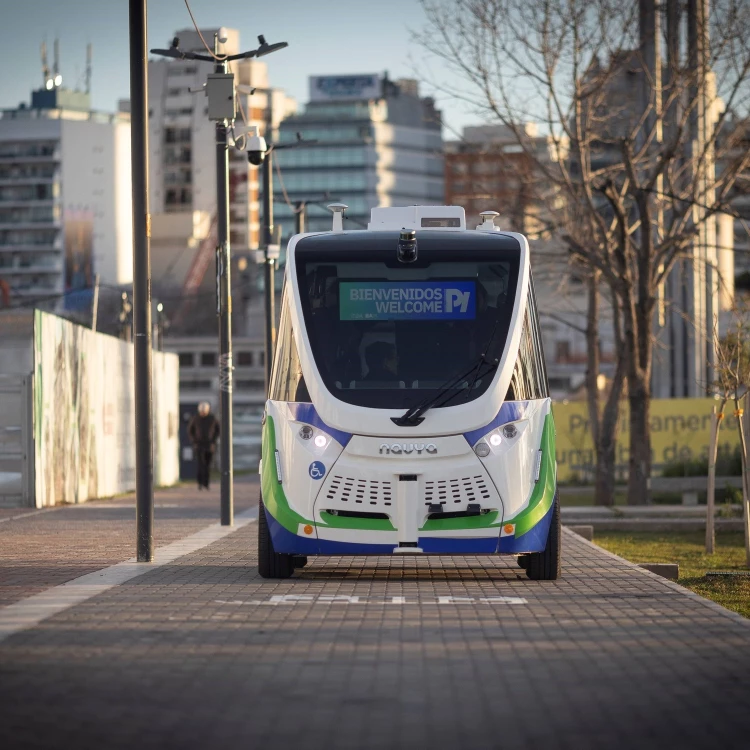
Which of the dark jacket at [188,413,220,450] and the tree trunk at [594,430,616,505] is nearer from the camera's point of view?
the tree trunk at [594,430,616,505]

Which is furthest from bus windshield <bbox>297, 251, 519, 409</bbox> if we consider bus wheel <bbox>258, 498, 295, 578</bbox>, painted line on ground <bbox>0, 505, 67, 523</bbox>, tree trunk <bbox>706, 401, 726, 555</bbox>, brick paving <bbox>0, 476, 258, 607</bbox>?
painted line on ground <bbox>0, 505, 67, 523</bbox>

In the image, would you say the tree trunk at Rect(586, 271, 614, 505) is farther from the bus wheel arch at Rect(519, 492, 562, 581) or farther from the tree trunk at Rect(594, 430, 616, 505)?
the bus wheel arch at Rect(519, 492, 562, 581)

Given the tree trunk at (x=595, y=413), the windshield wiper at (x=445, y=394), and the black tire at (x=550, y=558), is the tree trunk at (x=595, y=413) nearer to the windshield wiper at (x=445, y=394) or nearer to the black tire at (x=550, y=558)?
the black tire at (x=550, y=558)

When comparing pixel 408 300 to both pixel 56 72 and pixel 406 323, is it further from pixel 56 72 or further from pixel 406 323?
pixel 56 72

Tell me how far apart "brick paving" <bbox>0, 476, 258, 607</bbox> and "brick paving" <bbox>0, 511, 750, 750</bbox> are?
1.41 meters

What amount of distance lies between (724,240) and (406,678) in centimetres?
5605

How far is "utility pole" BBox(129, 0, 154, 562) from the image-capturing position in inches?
618

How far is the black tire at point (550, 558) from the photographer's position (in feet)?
46.4

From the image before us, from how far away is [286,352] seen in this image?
14.4m

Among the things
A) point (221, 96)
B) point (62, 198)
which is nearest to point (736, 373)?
point (221, 96)

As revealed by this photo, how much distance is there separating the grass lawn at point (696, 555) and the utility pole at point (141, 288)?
504cm

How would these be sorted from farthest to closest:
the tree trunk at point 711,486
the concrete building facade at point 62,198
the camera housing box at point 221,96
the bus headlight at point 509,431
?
the concrete building facade at point 62,198, the camera housing box at point 221,96, the tree trunk at point 711,486, the bus headlight at point 509,431

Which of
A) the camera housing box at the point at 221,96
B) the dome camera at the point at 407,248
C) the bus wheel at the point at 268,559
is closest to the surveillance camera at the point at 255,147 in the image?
the camera housing box at the point at 221,96

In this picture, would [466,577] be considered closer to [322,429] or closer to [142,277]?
[322,429]
